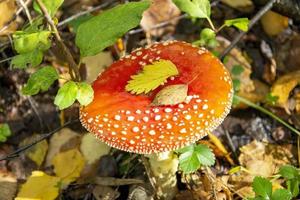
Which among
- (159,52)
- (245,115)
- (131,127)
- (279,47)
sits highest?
(159,52)

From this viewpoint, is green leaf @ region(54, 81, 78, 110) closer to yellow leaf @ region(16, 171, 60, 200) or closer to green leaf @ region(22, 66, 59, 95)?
green leaf @ region(22, 66, 59, 95)

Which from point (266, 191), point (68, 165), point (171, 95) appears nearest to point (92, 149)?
point (68, 165)

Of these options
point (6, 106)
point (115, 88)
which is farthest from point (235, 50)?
point (6, 106)

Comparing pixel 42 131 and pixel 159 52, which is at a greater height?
pixel 159 52

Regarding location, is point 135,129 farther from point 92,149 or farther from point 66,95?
point 92,149

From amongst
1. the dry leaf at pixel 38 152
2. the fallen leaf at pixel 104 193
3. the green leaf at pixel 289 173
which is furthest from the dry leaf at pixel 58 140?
the green leaf at pixel 289 173

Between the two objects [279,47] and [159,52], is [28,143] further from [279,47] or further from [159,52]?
[279,47]
